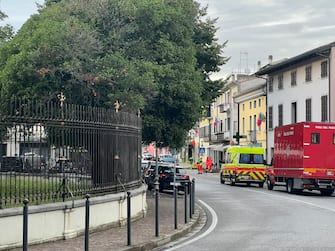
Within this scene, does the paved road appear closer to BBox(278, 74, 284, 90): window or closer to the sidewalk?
the sidewalk

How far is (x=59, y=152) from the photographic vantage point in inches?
514

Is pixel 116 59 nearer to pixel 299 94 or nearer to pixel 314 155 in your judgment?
pixel 314 155

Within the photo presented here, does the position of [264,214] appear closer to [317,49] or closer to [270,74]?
[317,49]

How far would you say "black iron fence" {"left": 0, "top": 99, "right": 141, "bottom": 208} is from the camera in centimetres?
1148

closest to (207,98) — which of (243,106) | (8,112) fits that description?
(8,112)

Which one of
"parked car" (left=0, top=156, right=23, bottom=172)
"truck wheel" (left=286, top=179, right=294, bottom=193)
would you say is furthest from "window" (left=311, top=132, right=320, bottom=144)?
"parked car" (left=0, top=156, right=23, bottom=172)

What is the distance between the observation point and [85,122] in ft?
45.8

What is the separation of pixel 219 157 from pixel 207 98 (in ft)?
184

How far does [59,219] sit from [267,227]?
6.07 m

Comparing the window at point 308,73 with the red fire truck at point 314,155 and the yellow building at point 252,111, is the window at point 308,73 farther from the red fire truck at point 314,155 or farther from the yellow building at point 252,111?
the red fire truck at point 314,155

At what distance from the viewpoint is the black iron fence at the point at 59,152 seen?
452 inches

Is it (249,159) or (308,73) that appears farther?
(308,73)

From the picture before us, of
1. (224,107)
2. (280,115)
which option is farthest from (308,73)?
(224,107)

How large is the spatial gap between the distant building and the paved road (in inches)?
832
